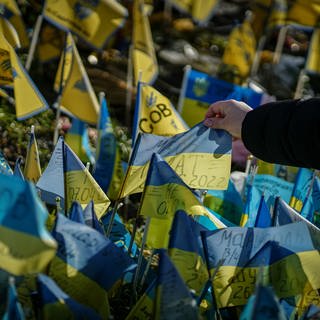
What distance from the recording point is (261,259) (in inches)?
59.4

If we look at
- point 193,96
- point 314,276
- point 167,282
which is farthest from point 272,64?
point 167,282

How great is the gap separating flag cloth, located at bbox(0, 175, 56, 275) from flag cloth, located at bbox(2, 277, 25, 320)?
42 millimetres

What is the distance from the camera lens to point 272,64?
462 centimetres

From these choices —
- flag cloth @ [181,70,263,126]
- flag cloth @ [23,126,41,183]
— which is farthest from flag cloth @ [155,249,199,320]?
flag cloth @ [181,70,263,126]

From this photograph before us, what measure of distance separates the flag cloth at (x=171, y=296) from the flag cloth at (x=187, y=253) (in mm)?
107

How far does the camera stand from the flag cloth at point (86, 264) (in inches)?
54.4

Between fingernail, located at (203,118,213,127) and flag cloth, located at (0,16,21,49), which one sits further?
flag cloth, located at (0,16,21,49)

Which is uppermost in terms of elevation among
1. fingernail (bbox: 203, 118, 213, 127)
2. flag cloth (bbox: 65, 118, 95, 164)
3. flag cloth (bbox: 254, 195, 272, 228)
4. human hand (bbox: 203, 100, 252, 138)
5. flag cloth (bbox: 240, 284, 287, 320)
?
human hand (bbox: 203, 100, 252, 138)

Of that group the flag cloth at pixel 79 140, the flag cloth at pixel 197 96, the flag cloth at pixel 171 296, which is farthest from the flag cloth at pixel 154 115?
the flag cloth at pixel 171 296

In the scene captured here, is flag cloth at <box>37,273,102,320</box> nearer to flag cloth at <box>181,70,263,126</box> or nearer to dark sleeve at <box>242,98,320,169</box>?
dark sleeve at <box>242,98,320,169</box>

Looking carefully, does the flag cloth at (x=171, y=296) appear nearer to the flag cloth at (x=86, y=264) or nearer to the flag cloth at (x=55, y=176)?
the flag cloth at (x=86, y=264)

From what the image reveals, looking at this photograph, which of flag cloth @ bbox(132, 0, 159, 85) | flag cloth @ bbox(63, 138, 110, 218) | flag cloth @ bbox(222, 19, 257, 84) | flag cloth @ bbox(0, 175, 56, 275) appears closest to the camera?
flag cloth @ bbox(0, 175, 56, 275)

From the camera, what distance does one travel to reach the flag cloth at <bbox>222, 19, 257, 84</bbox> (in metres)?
3.62

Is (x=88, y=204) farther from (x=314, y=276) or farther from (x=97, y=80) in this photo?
(x=97, y=80)
